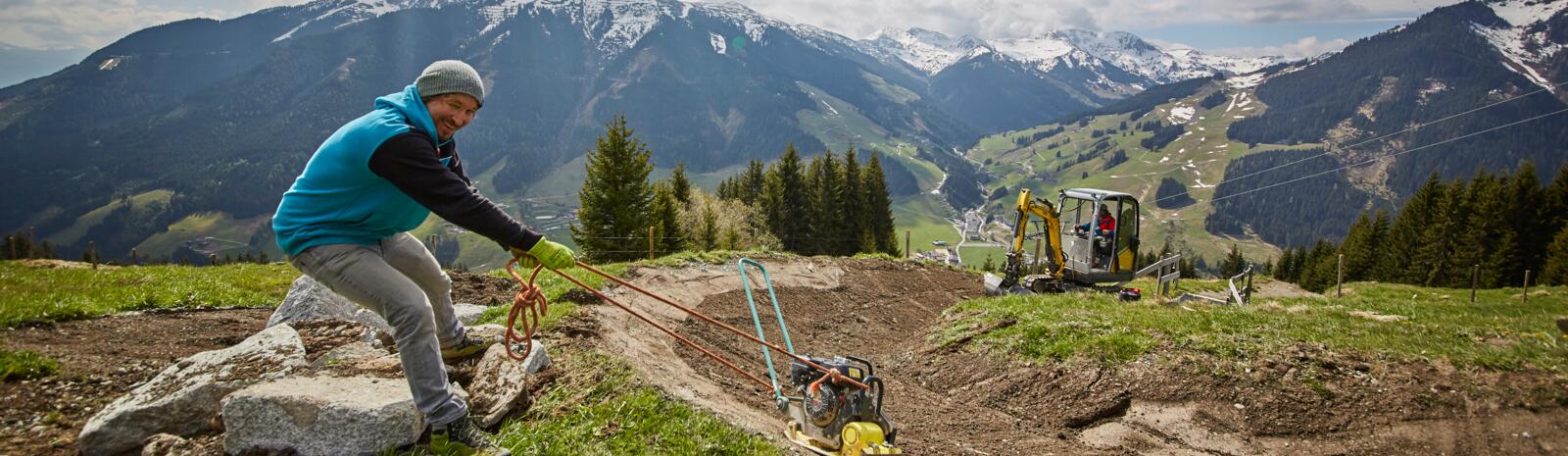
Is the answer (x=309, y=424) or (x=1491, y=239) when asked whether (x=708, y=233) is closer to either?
(x=309, y=424)

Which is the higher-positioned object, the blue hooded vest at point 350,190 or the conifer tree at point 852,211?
the blue hooded vest at point 350,190

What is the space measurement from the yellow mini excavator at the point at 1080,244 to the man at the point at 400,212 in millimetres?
15895

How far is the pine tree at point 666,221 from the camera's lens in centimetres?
3885

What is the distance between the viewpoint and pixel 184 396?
5.13 meters

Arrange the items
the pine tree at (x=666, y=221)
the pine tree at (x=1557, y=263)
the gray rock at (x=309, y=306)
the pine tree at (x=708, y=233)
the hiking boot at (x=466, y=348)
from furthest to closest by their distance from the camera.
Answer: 1. the pine tree at (x=708, y=233)
2. the pine tree at (x=666, y=221)
3. the pine tree at (x=1557, y=263)
4. the gray rock at (x=309, y=306)
5. the hiking boot at (x=466, y=348)

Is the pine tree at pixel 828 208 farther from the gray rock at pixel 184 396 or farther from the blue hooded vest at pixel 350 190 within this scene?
the blue hooded vest at pixel 350 190

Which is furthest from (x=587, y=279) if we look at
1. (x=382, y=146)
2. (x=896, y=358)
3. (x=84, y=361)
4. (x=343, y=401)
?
(x=382, y=146)

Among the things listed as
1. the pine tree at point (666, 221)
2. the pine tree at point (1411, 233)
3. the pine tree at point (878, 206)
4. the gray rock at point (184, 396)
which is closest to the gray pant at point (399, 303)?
the gray rock at point (184, 396)

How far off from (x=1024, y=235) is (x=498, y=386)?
16.3 meters

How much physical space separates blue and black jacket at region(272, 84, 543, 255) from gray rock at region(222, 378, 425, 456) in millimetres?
1144

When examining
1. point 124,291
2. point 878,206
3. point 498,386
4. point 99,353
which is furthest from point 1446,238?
point 124,291

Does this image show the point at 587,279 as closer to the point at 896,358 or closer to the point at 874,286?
the point at 896,358

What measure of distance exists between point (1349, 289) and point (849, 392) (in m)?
37.8

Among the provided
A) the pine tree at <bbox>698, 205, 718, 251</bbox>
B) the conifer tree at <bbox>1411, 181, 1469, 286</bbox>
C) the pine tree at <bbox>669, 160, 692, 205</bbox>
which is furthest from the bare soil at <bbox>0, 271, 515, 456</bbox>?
the conifer tree at <bbox>1411, 181, 1469, 286</bbox>
